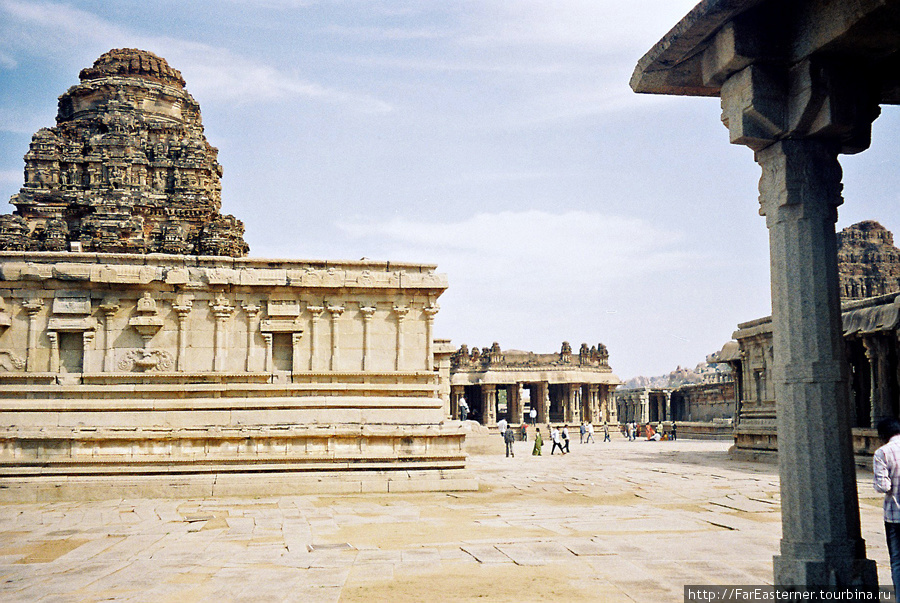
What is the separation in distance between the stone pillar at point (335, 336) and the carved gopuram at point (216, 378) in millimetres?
43

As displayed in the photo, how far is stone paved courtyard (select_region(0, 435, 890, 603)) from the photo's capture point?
20.2 ft

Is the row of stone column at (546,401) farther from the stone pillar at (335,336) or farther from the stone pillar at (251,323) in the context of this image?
the stone pillar at (251,323)

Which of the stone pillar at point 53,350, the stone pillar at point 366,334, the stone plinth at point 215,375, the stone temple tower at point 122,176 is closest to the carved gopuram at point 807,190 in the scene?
the stone plinth at point 215,375

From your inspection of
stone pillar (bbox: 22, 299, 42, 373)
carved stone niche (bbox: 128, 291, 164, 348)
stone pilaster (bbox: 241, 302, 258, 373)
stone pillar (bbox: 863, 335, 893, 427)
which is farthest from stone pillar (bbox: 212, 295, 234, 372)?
stone pillar (bbox: 863, 335, 893, 427)

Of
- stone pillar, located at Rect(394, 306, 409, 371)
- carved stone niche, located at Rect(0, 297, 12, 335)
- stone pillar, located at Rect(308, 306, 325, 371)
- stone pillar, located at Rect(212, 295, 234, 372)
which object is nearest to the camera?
carved stone niche, located at Rect(0, 297, 12, 335)

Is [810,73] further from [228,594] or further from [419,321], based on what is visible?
[419,321]

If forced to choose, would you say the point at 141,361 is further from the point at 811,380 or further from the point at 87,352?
the point at 811,380

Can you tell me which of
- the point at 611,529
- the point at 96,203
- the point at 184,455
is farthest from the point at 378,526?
the point at 96,203

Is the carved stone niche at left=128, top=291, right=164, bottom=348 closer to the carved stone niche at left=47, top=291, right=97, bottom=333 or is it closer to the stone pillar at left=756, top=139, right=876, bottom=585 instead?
the carved stone niche at left=47, top=291, right=97, bottom=333

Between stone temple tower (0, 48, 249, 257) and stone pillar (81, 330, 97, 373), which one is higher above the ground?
stone temple tower (0, 48, 249, 257)

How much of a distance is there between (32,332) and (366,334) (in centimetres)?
643

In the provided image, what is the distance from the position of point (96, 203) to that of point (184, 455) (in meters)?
25.3

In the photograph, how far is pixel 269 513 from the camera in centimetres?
1098

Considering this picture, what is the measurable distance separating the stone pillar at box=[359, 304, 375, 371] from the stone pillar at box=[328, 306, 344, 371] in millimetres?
473
